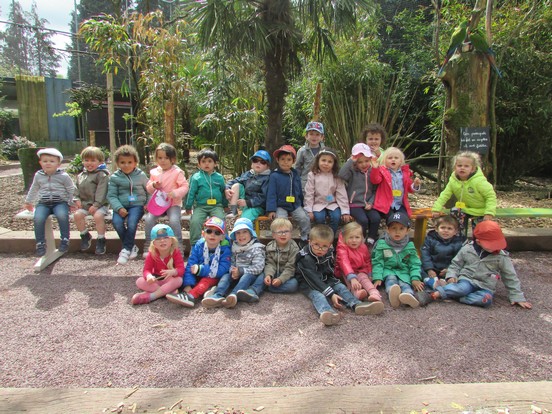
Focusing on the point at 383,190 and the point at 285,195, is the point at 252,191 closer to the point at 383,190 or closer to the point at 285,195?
the point at 285,195

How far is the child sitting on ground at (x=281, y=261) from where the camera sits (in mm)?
3637

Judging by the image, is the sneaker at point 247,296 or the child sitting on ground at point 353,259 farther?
the child sitting on ground at point 353,259

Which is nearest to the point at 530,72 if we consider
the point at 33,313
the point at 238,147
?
the point at 238,147

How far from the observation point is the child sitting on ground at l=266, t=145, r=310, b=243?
4.28 metres

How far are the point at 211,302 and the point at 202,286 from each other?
27 cm

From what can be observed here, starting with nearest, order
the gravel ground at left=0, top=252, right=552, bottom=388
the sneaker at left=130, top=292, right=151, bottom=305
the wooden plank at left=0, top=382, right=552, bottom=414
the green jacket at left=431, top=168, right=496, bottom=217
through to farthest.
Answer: the wooden plank at left=0, top=382, right=552, bottom=414 → the gravel ground at left=0, top=252, right=552, bottom=388 → the sneaker at left=130, top=292, right=151, bottom=305 → the green jacket at left=431, top=168, right=496, bottom=217

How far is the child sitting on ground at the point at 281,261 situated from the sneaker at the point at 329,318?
63 centimetres

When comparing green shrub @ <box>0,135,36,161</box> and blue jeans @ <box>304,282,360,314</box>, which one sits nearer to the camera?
blue jeans @ <box>304,282,360,314</box>

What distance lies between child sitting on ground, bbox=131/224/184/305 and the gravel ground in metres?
0.12

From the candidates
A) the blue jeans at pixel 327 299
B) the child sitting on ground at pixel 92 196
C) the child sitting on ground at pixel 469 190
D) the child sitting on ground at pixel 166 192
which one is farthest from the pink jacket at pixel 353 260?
the child sitting on ground at pixel 92 196

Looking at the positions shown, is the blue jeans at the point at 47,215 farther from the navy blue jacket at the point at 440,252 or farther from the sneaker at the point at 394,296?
the navy blue jacket at the point at 440,252

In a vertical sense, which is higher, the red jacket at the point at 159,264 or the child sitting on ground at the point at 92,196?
the child sitting on ground at the point at 92,196

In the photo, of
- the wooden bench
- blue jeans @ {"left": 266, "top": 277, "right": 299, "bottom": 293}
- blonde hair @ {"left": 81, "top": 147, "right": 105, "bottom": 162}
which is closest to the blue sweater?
blue jeans @ {"left": 266, "top": 277, "right": 299, "bottom": 293}

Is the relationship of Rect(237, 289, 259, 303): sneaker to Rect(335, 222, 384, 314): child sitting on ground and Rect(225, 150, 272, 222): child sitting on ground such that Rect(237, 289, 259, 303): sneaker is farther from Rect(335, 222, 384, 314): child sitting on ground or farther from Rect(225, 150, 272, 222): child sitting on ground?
Rect(225, 150, 272, 222): child sitting on ground
